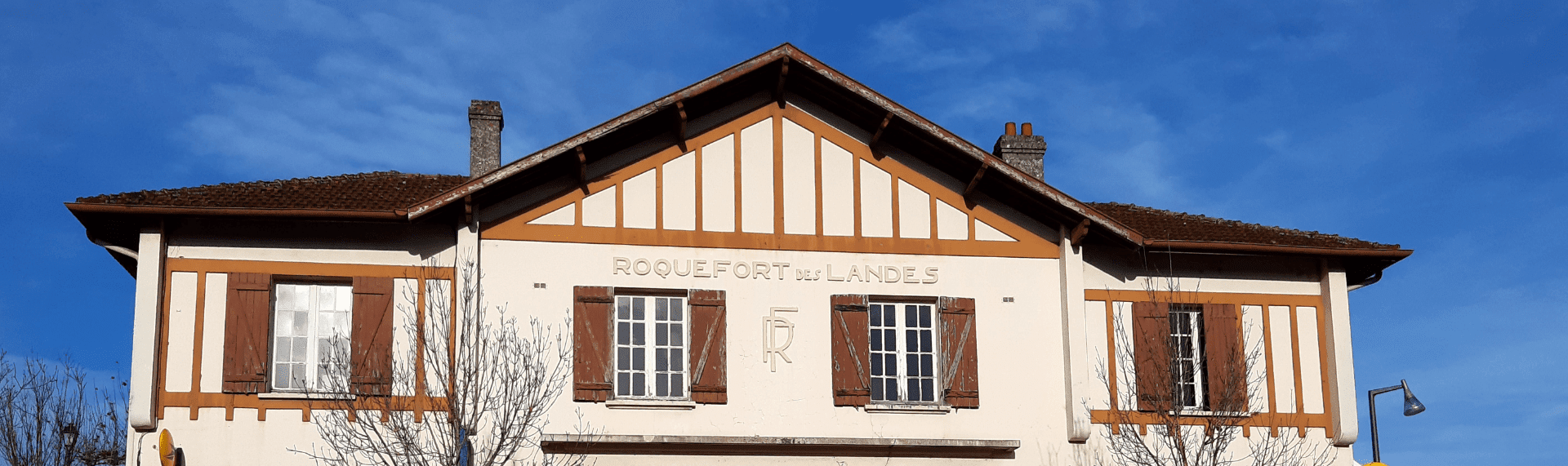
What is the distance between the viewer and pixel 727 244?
20.3 meters

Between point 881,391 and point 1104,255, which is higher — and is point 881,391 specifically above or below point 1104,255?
below

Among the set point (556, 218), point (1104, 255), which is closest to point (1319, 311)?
point (1104, 255)

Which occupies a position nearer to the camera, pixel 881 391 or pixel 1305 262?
pixel 881 391

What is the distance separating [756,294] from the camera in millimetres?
20156

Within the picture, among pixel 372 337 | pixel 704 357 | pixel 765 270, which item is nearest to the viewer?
pixel 372 337

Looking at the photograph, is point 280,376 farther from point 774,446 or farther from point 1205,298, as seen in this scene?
point 1205,298

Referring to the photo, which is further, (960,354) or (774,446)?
(960,354)

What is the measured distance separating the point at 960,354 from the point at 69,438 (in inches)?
509

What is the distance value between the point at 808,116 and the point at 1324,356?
724 centimetres

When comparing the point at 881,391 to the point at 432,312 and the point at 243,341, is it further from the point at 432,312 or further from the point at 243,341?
the point at 243,341

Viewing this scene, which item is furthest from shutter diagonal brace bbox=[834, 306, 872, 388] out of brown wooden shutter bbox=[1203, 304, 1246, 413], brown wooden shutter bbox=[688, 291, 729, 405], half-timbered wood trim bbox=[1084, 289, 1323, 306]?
brown wooden shutter bbox=[1203, 304, 1246, 413]

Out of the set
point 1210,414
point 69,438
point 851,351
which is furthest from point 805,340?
point 69,438

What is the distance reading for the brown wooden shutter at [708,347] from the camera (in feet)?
64.3

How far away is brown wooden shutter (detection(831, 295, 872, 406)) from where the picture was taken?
19922 millimetres
